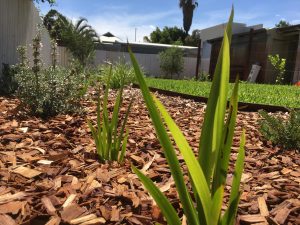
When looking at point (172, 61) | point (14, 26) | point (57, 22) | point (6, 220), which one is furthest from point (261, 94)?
point (57, 22)

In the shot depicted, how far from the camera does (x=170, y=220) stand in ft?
3.88

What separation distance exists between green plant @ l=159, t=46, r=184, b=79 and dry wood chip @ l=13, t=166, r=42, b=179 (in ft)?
69.6

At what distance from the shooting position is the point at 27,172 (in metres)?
2.10

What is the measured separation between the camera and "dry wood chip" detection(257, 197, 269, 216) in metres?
1.69

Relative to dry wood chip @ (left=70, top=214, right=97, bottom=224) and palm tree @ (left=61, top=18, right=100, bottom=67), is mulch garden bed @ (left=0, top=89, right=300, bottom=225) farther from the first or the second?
palm tree @ (left=61, top=18, right=100, bottom=67)

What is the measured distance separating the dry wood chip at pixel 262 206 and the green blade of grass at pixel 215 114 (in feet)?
2.35

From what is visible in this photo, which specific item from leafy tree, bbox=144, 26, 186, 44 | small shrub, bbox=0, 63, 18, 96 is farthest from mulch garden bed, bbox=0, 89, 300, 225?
leafy tree, bbox=144, 26, 186, 44

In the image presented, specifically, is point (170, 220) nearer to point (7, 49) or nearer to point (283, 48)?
point (7, 49)

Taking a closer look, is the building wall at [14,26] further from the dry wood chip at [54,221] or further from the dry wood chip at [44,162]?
the dry wood chip at [54,221]

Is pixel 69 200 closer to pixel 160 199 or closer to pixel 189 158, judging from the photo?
pixel 160 199

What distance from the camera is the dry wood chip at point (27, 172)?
206cm

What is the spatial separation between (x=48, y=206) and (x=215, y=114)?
96 cm

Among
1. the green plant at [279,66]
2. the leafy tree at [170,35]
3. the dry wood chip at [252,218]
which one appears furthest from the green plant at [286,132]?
the leafy tree at [170,35]

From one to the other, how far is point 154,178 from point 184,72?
899 inches
